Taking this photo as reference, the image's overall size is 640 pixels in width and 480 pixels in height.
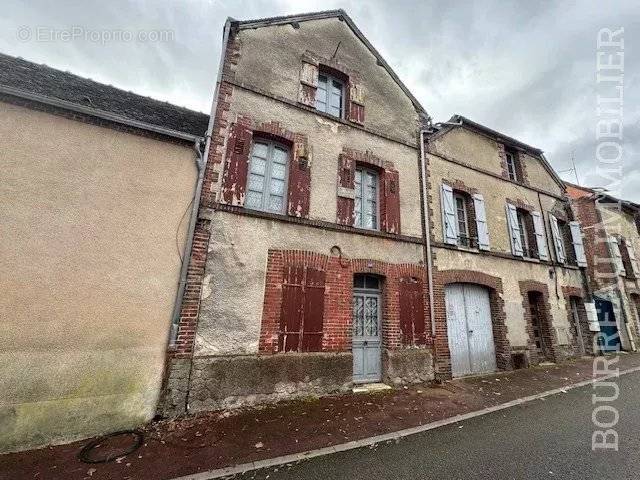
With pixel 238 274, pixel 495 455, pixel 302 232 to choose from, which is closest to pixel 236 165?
pixel 302 232

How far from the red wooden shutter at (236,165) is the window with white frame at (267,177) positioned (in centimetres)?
22

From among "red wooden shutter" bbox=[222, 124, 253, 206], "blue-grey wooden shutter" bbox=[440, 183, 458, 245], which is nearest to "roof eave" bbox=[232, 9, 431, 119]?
"blue-grey wooden shutter" bbox=[440, 183, 458, 245]

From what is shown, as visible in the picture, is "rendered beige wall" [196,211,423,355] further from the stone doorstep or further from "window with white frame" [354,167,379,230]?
the stone doorstep

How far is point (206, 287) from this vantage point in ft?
15.9

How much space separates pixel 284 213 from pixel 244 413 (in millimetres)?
3581

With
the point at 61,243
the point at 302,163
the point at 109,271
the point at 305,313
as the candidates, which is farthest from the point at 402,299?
the point at 61,243

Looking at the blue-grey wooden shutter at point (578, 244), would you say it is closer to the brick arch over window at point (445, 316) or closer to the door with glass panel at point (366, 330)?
the brick arch over window at point (445, 316)

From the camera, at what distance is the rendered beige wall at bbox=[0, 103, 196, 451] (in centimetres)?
365

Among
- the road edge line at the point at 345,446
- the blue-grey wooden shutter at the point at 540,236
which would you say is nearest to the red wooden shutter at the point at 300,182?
the road edge line at the point at 345,446

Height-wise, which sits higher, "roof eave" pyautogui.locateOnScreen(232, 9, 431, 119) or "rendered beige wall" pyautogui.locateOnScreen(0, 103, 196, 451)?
"roof eave" pyautogui.locateOnScreen(232, 9, 431, 119)

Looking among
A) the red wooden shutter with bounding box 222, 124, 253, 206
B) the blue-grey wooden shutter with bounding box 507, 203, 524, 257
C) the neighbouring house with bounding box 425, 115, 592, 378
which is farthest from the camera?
the blue-grey wooden shutter with bounding box 507, 203, 524, 257

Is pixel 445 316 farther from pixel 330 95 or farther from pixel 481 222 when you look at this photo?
pixel 330 95

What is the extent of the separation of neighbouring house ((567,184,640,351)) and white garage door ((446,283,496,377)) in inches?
255

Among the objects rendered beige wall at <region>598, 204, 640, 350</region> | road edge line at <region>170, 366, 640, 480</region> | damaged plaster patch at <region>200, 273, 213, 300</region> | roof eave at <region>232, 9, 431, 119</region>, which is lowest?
road edge line at <region>170, 366, 640, 480</region>
